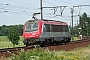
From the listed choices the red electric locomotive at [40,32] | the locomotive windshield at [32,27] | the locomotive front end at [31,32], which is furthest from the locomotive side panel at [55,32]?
the locomotive windshield at [32,27]

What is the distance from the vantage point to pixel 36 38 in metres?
28.0

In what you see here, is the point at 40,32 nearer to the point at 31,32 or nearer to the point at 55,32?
the point at 31,32

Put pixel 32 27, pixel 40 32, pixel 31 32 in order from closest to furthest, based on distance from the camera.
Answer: pixel 40 32 → pixel 31 32 → pixel 32 27

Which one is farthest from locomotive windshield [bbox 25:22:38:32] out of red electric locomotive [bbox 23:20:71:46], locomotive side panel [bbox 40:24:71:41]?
locomotive side panel [bbox 40:24:71:41]

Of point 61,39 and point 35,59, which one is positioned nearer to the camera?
point 35,59

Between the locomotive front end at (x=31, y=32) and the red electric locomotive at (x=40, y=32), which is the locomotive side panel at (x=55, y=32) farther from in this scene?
the locomotive front end at (x=31, y=32)

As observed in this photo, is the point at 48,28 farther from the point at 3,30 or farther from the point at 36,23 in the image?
the point at 3,30

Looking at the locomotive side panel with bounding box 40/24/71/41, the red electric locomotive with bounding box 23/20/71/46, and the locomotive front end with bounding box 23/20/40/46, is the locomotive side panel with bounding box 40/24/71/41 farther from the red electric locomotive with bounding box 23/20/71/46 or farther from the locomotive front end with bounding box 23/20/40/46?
the locomotive front end with bounding box 23/20/40/46

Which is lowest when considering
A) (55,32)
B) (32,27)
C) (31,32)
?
(55,32)

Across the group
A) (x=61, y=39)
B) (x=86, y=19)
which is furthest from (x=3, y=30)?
(x=61, y=39)

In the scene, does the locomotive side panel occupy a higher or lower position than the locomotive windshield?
lower

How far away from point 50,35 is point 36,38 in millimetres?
2561

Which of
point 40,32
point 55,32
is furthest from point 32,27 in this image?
point 55,32

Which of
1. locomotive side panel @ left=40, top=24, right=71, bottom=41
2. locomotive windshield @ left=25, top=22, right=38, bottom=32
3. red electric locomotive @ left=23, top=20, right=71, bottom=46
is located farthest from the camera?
locomotive side panel @ left=40, top=24, right=71, bottom=41
